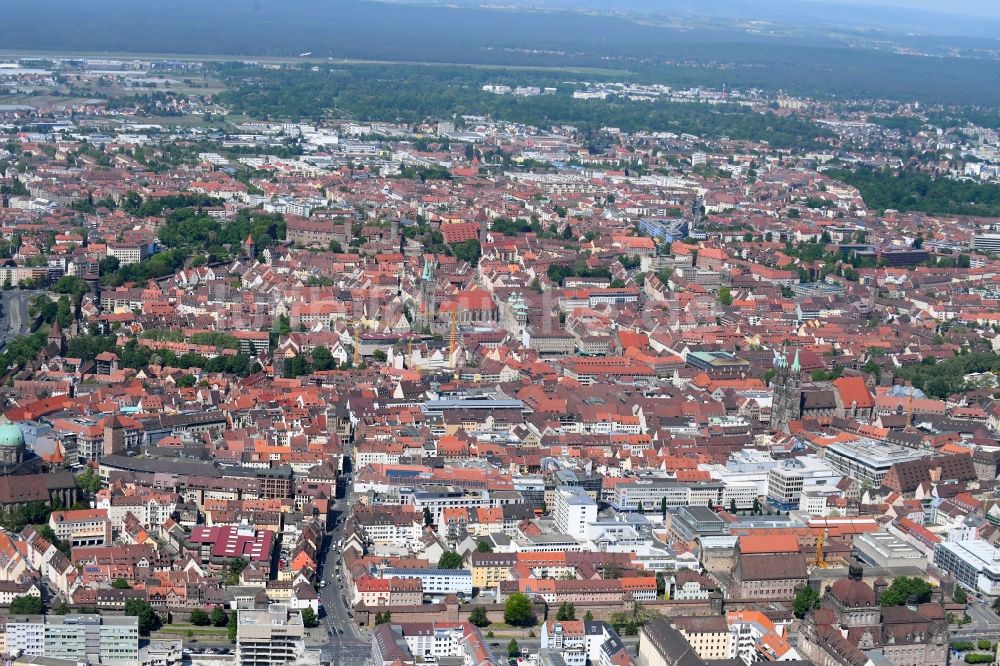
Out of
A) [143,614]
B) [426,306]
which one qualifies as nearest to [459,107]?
[426,306]

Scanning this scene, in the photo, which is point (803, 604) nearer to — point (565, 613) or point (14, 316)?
point (565, 613)

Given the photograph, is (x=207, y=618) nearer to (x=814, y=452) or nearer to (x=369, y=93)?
(x=814, y=452)

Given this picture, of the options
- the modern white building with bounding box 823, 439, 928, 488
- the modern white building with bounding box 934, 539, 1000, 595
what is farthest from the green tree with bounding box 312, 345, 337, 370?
the modern white building with bounding box 934, 539, 1000, 595

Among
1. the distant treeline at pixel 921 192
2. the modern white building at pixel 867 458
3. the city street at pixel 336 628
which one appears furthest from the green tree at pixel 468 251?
the city street at pixel 336 628

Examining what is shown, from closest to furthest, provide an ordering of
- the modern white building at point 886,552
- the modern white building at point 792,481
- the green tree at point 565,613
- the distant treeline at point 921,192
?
the green tree at point 565,613, the modern white building at point 886,552, the modern white building at point 792,481, the distant treeline at point 921,192

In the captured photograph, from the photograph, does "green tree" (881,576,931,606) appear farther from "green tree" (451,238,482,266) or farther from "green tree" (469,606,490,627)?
"green tree" (451,238,482,266)

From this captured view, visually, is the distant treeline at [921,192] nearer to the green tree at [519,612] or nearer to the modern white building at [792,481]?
the modern white building at [792,481]
